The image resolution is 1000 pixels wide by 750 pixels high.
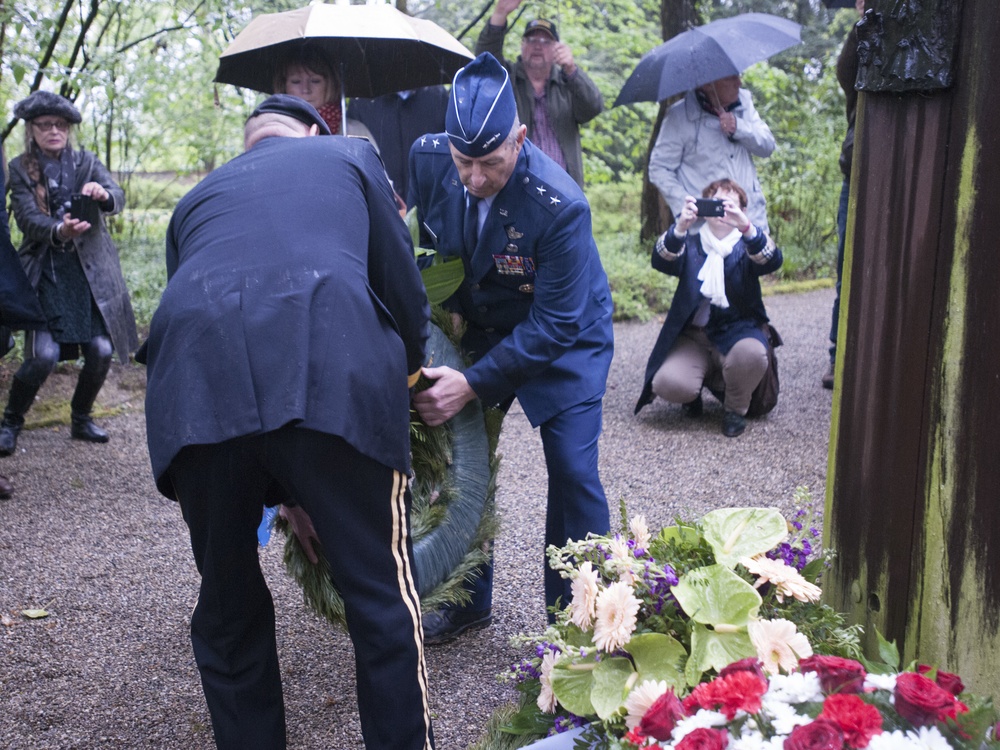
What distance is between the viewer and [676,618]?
6.97 ft

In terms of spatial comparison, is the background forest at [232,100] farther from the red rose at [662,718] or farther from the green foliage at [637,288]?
the red rose at [662,718]

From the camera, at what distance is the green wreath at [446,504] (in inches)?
122

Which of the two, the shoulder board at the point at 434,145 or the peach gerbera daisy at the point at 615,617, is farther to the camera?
the shoulder board at the point at 434,145

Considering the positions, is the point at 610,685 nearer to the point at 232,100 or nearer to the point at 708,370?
the point at 708,370

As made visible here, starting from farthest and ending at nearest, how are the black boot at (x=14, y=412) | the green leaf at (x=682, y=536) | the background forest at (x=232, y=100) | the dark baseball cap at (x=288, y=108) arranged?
the background forest at (x=232, y=100)
the black boot at (x=14, y=412)
the dark baseball cap at (x=288, y=108)
the green leaf at (x=682, y=536)

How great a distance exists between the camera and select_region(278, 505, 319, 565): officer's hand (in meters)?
2.88


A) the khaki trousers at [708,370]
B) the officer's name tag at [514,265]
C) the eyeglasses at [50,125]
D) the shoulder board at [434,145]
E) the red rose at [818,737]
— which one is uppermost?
the shoulder board at [434,145]

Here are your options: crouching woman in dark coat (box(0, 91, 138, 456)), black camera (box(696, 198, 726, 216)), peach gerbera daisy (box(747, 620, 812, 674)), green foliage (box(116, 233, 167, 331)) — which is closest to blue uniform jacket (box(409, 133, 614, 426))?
peach gerbera daisy (box(747, 620, 812, 674))

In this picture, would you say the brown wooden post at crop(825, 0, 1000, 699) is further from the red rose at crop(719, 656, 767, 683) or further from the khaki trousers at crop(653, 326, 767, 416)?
the khaki trousers at crop(653, 326, 767, 416)

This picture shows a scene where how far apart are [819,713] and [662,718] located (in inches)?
10.2

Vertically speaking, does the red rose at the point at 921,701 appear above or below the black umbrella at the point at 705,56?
below

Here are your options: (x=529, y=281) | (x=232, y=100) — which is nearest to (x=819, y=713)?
(x=529, y=281)

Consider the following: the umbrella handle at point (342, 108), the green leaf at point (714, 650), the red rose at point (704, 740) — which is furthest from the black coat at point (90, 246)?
the red rose at point (704, 740)

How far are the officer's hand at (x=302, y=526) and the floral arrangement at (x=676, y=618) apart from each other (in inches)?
34.3
